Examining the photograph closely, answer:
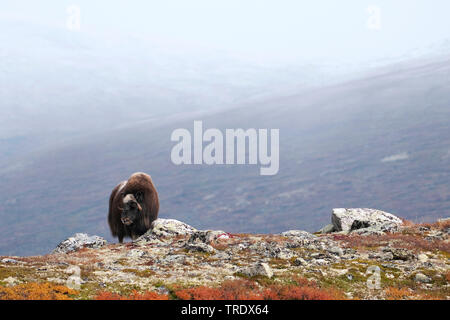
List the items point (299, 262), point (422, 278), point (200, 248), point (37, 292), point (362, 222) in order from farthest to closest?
point (362, 222) < point (200, 248) < point (299, 262) < point (422, 278) < point (37, 292)

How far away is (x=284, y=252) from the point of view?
14.9 metres

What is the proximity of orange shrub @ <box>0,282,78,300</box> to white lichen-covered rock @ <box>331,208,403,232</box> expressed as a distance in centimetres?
1645

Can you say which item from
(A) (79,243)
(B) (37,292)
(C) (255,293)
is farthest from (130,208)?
(C) (255,293)

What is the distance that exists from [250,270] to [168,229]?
419 inches

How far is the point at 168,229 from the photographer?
21.7m

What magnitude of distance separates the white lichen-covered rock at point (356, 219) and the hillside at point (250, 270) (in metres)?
2.47

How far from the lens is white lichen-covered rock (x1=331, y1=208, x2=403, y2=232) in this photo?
2205 cm

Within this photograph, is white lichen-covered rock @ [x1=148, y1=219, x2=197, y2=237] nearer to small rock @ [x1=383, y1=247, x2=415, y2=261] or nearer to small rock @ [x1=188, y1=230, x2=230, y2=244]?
small rock @ [x1=188, y1=230, x2=230, y2=244]

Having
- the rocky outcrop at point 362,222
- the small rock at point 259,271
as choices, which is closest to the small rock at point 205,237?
the small rock at point 259,271

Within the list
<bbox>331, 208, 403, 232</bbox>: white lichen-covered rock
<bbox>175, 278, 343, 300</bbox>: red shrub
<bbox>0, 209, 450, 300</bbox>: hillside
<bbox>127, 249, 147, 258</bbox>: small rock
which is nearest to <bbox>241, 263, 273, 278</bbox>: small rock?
<bbox>0, 209, 450, 300</bbox>: hillside

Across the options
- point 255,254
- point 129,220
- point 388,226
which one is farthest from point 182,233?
point 388,226

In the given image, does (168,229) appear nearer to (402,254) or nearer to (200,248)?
(200,248)
